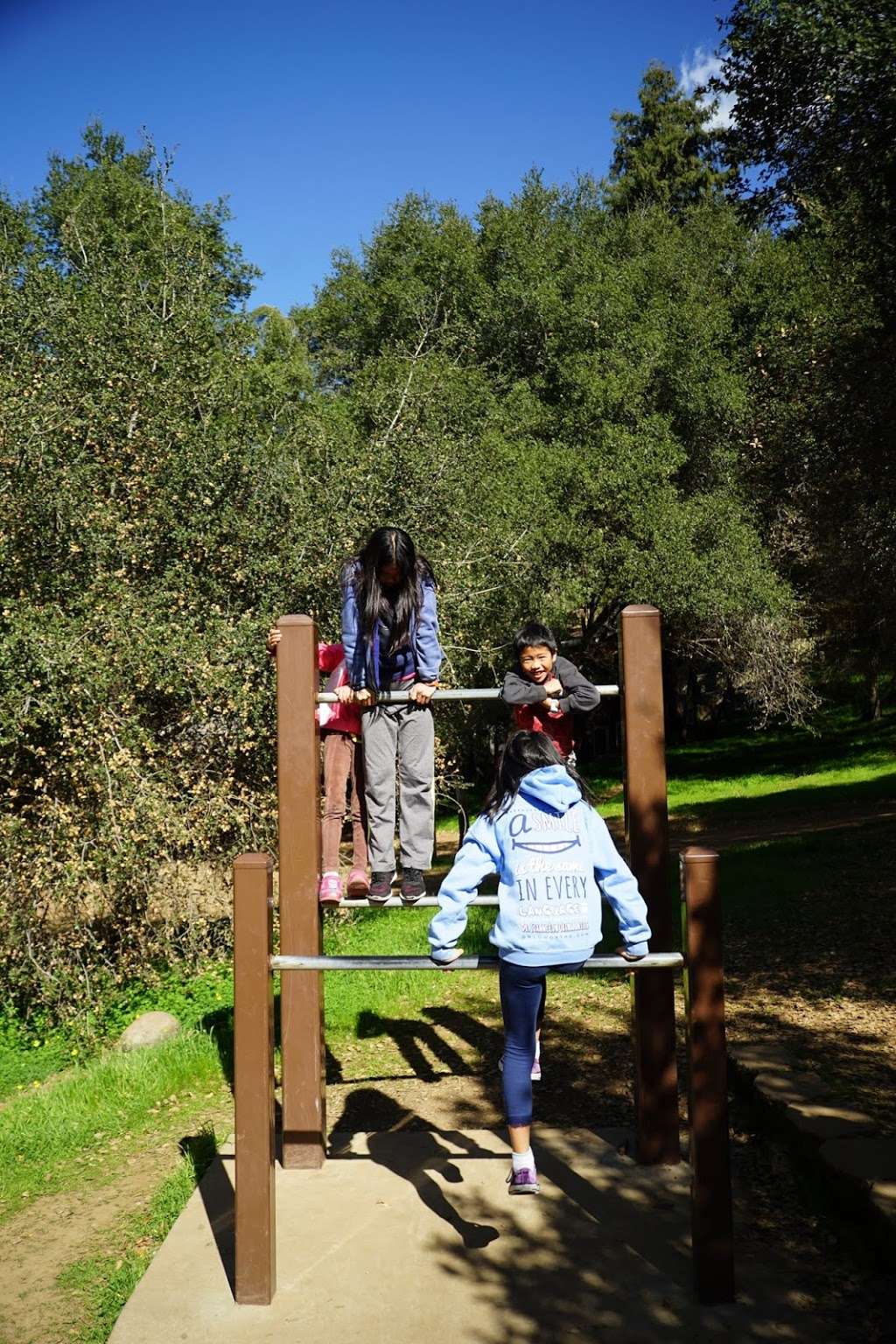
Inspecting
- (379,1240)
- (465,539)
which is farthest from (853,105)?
(379,1240)

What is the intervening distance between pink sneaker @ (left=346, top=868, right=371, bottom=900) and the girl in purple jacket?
10.4 inches

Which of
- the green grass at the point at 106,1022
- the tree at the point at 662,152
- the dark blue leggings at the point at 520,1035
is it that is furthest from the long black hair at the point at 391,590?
the tree at the point at 662,152

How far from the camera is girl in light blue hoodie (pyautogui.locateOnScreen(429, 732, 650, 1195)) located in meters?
3.57

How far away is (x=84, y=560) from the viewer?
932cm

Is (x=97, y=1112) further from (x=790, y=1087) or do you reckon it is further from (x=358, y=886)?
(x=790, y=1087)

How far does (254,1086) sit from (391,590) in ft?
6.74

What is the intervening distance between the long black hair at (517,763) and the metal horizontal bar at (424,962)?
0.47 meters

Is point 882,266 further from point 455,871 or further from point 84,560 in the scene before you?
point 455,871

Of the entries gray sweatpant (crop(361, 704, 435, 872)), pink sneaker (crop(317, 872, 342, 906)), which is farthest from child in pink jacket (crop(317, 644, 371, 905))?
gray sweatpant (crop(361, 704, 435, 872))

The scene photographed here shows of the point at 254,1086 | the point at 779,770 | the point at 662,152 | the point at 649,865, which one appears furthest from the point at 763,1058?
the point at 662,152

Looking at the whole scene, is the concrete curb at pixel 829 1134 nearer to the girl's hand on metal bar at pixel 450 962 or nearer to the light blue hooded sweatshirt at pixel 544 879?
the light blue hooded sweatshirt at pixel 544 879

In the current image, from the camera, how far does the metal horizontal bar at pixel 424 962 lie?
3518 millimetres

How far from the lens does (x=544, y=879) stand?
3582 millimetres

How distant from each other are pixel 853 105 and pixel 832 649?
14479 millimetres
